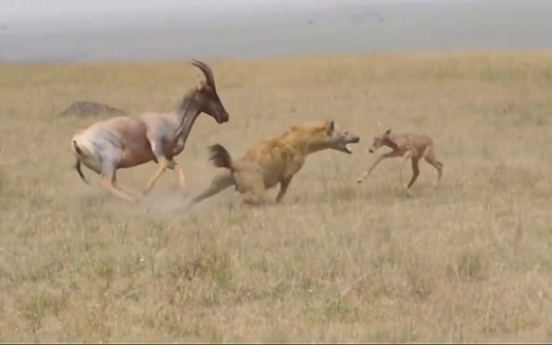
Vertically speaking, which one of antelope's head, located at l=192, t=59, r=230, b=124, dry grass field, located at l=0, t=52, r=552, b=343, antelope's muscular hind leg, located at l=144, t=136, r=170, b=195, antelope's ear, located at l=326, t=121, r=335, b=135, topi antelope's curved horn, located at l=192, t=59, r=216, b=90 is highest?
topi antelope's curved horn, located at l=192, t=59, r=216, b=90

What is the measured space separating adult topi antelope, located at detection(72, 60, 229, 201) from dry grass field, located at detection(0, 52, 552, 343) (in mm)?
357

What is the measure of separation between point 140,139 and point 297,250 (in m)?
4.16

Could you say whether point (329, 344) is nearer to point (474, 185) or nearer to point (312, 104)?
point (474, 185)

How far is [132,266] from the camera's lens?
8133mm

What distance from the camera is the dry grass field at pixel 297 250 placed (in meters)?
6.55

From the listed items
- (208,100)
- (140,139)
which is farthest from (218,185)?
(208,100)

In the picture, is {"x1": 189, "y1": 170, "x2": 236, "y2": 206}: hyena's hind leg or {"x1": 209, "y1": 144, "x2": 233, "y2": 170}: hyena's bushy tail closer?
{"x1": 209, "y1": 144, "x2": 233, "y2": 170}: hyena's bushy tail

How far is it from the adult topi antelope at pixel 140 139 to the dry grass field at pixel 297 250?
36 centimetres

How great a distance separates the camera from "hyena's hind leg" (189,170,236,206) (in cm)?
1177

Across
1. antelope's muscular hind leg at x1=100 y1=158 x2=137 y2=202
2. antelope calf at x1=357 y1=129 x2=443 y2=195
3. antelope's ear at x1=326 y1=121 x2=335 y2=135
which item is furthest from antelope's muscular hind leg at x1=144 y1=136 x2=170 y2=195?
antelope calf at x1=357 y1=129 x2=443 y2=195

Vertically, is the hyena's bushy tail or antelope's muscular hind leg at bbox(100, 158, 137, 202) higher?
the hyena's bushy tail

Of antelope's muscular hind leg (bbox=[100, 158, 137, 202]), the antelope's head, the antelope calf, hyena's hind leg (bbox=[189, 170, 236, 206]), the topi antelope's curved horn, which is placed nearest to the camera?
hyena's hind leg (bbox=[189, 170, 236, 206])

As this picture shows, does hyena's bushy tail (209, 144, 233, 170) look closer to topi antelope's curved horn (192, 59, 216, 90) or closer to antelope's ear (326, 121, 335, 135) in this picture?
topi antelope's curved horn (192, 59, 216, 90)

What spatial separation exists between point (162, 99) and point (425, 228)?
18.0 meters
